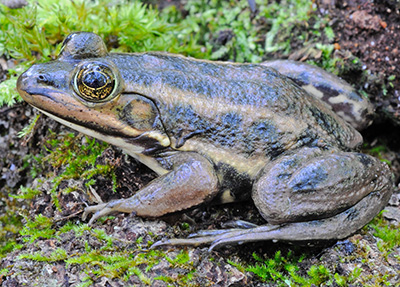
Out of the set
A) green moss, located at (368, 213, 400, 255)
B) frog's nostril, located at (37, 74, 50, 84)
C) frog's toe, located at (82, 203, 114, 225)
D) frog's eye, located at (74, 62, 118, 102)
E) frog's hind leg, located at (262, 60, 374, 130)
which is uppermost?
frog's hind leg, located at (262, 60, 374, 130)

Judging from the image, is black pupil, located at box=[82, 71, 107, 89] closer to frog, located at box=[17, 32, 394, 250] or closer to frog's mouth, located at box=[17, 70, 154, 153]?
frog, located at box=[17, 32, 394, 250]

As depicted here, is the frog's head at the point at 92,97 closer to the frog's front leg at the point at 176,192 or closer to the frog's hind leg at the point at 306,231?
the frog's front leg at the point at 176,192

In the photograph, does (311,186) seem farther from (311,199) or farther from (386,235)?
(386,235)

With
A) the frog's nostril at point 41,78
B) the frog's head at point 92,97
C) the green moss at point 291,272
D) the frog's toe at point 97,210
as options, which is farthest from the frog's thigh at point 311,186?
the frog's nostril at point 41,78

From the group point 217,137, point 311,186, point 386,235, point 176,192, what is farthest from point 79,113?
point 386,235

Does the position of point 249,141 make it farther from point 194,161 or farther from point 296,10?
point 296,10

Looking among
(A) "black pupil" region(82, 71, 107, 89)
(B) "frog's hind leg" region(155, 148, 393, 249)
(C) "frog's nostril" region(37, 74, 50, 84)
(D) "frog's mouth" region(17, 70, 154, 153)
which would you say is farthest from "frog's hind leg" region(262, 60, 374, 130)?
(C) "frog's nostril" region(37, 74, 50, 84)
